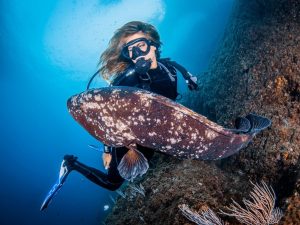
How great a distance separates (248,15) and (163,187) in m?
5.46

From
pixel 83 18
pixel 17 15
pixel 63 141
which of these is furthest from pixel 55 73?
pixel 17 15

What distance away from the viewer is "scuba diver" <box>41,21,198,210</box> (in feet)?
14.3

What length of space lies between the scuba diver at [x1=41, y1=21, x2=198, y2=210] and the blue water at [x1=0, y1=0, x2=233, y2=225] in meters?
10.3

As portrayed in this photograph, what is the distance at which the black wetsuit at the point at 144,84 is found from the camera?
434 centimetres

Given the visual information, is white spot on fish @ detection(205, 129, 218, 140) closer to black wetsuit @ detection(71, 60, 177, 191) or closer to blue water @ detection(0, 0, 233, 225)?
black wetsuit @ detection(71, 60, 177, 191)

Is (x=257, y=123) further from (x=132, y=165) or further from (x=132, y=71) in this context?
(x=132, y=71)

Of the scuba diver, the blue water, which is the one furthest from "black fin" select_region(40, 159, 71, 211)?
the blue water

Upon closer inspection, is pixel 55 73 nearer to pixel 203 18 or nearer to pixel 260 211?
pixel 203 18

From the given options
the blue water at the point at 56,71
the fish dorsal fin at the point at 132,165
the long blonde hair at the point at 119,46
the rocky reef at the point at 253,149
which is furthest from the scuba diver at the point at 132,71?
the blue water at the point at 56,71

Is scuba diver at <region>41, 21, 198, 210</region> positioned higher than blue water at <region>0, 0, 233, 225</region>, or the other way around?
blue water at <region>0, 0, 233, 225</region>

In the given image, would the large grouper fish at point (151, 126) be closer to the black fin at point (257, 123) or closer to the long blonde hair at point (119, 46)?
the black fin at point (257, 123)

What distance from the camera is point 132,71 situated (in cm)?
438

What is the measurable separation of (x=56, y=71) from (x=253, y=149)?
61325 mm

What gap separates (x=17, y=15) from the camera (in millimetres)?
28609
